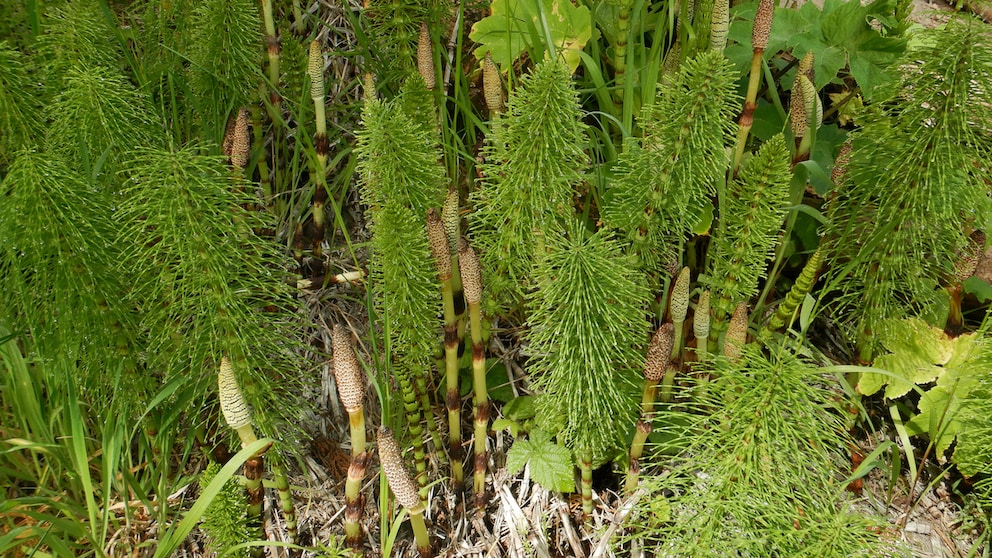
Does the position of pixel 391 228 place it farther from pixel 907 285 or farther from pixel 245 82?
pixel 907 285

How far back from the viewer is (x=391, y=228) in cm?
167

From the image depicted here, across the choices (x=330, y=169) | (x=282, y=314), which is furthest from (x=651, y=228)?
(x=330, y=169)

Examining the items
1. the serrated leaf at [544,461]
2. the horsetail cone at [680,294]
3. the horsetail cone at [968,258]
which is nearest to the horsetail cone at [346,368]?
the serrated leaf at [544,461]

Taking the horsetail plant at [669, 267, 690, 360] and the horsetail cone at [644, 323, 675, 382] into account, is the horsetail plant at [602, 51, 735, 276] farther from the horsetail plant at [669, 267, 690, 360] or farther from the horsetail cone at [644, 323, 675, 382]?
the horsetail cone at [644, 323, 675, 382]

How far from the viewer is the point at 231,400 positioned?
158 cm

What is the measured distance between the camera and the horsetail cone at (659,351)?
1656 mm

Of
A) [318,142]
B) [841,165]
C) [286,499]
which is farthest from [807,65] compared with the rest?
[286,499]

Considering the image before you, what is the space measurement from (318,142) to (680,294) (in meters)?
1.07

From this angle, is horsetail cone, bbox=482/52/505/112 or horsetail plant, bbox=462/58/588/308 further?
horsetail cone, bbox=482/52/505/112

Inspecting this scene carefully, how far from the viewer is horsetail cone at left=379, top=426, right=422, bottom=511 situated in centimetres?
153

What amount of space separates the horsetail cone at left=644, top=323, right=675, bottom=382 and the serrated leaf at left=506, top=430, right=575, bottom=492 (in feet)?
1.20

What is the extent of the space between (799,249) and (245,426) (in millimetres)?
1598

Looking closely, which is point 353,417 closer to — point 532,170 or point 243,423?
point 243,423

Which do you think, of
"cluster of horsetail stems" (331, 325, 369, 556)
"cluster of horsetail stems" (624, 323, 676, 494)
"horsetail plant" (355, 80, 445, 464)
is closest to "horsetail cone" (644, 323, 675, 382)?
"cluster of horsetail stems" (624, 323, 676, 494)
